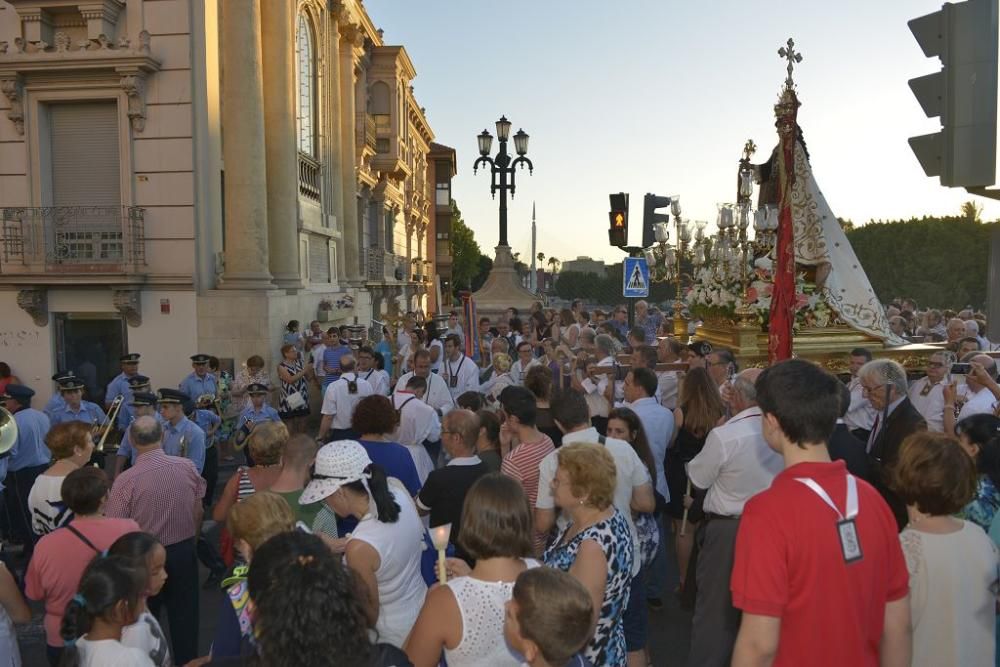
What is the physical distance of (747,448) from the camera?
4.46 meters

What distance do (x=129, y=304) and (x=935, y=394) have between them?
12.8 metres

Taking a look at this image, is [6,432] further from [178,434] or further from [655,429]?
[655,429]

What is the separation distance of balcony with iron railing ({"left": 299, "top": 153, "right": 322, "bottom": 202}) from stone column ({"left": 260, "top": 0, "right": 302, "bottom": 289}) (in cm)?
185

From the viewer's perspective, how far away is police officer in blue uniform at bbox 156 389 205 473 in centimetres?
728

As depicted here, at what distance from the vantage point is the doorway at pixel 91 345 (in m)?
14.6

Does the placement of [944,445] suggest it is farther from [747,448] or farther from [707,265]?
[707,265]

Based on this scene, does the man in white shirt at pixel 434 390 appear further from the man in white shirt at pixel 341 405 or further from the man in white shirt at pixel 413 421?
the man in white shirt at pixel 413 421

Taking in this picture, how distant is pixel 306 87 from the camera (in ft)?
66.8

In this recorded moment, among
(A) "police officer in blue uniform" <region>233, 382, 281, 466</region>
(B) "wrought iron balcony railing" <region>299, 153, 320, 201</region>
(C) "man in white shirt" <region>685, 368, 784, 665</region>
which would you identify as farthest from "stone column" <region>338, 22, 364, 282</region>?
(C) "man in white shirt" <region>685, 368, 784, 665</region>

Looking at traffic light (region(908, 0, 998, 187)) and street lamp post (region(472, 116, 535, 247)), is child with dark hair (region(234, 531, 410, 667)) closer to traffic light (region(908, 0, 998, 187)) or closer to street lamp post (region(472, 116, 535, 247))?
traffic light (region(908, 0, 998, 187))

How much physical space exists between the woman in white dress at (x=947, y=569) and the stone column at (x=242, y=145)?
1329cm

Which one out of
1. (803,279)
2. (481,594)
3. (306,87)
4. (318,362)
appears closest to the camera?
(481,594)

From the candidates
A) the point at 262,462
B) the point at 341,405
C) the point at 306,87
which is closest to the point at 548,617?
the point at 262,462

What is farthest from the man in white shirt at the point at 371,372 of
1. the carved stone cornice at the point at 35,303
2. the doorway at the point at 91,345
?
the carved stone cornice at the point at 35,303
